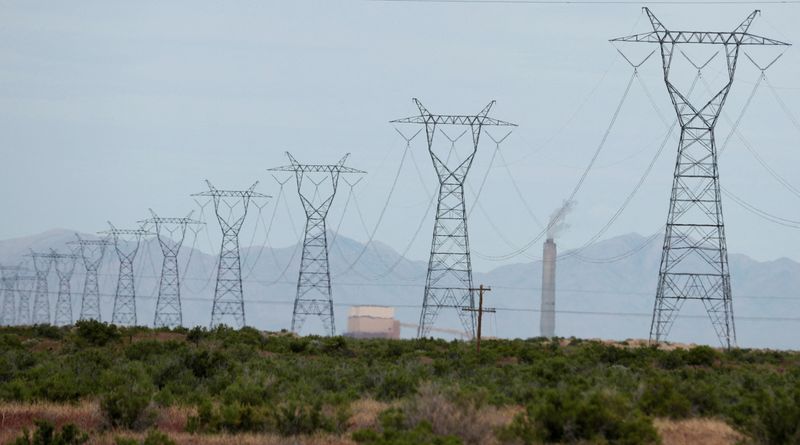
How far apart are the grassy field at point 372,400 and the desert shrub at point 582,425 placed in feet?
0.09

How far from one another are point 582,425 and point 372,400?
10899 mm

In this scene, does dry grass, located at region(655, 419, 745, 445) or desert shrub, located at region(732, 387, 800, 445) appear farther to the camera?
dry grass, located at region(655, 419, 745, 445)

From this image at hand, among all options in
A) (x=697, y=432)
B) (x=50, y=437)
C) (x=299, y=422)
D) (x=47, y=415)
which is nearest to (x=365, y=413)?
(x=299, y=422)

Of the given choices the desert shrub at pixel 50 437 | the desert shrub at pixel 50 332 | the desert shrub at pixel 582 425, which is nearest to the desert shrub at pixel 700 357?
the desert shrub at pixel 50 332

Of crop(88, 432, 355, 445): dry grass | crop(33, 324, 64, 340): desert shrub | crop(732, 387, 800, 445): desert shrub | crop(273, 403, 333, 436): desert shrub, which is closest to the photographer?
crop(732, 387, 800, 445): desert shrub

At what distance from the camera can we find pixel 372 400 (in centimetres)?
3631

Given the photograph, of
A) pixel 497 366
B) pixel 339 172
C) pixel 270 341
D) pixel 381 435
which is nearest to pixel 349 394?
pixel 381 435

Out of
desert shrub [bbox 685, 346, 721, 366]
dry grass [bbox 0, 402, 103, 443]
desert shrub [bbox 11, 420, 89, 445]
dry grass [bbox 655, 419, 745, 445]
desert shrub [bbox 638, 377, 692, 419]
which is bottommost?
desert shrub [bbox 11, 420, 89, 445]

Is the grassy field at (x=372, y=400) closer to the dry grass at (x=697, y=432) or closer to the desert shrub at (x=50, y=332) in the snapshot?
the dry grass at (x=697, y=432)

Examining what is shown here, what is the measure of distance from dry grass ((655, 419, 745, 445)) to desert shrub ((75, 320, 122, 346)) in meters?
34.8

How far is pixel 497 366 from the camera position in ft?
173

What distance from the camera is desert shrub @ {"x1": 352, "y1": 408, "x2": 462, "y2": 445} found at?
24.0 meters

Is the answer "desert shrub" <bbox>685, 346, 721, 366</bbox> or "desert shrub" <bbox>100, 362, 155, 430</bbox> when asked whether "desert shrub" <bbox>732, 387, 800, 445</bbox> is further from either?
"desert shrub" <bbox>685, 346, 721, 366</bbox>

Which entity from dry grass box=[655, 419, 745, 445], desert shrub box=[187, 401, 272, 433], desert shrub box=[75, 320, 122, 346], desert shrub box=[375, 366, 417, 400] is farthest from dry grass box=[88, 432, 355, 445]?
desert shrub box=[75, 320, 122, 346]
